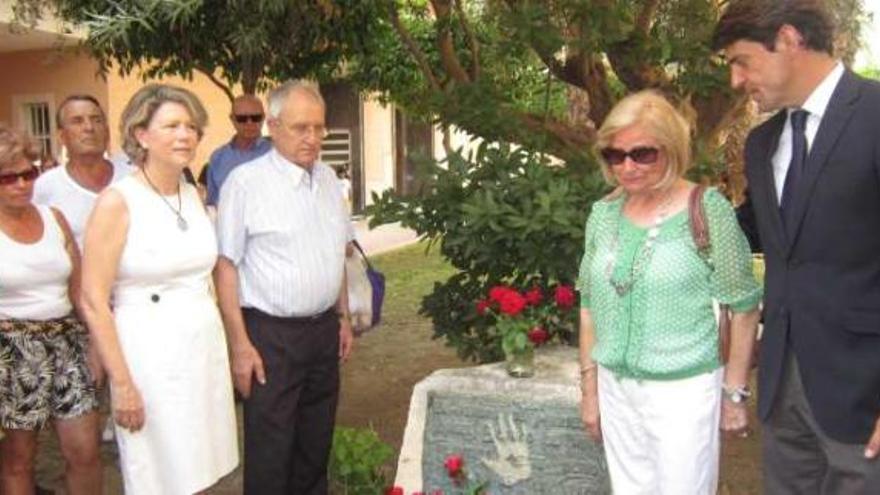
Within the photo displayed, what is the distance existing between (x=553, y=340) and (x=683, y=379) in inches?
65.9

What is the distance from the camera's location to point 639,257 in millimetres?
2574

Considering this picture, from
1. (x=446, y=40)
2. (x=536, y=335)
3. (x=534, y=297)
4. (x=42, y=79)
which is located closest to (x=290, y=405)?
(x=536, y=335)

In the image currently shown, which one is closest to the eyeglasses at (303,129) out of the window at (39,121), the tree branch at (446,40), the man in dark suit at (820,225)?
the man in dark suit at (820,225)

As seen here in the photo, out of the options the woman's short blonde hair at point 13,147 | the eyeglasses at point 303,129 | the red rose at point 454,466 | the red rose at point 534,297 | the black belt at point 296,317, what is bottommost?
the red rose at point 454,466

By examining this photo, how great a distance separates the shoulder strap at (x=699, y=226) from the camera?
8.20 feet

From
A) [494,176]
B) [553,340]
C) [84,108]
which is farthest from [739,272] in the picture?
[84,108]

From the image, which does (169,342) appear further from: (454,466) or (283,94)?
(454,466)

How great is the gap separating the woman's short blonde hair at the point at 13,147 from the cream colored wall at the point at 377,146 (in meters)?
15.6

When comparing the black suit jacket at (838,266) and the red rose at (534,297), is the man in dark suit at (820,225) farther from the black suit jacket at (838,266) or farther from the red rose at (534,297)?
the red rose at (534,297)

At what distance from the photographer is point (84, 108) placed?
12.7 feet

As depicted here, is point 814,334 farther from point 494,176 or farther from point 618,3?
point 618,3

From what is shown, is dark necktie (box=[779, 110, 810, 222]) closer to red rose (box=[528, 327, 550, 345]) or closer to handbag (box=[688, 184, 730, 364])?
handbag (box=[688, 184, 730, 364])

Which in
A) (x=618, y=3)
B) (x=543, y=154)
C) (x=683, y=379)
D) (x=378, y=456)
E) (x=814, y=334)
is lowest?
(x=378, y=456)

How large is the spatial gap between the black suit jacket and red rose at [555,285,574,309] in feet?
4.94
